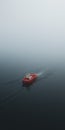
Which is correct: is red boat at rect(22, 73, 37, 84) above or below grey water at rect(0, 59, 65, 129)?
above

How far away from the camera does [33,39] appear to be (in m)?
187

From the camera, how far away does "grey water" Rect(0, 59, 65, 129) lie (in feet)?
157

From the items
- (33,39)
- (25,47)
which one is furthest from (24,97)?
(33,39)

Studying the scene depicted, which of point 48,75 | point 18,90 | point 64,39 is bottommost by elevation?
point 18,90

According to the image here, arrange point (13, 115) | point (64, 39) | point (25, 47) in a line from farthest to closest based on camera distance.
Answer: point (64, 39)
point (25, 47)
point (13, 115)

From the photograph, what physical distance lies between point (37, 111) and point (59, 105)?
605cm

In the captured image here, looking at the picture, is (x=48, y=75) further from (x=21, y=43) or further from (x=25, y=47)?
(x=21, y=43)

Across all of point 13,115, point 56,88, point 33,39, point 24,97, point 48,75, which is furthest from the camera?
point 33,39

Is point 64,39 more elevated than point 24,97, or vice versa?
point 64,39

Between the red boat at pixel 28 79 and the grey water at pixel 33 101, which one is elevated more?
the red boat at pixel 28 79

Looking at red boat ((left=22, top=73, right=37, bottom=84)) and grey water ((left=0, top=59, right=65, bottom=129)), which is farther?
red boat ((left=22, top=73, right=37, bottom=84))

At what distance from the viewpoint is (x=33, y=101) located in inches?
2306

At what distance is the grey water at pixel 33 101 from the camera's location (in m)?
48.0

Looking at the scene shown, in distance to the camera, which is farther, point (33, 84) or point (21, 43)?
point (21, 43)
